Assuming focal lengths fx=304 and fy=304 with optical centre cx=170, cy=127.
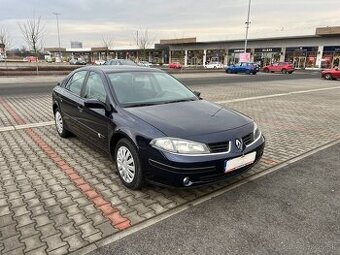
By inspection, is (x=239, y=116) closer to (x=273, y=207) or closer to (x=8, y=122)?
(x=273, y=207)

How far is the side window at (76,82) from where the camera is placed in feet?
17.1

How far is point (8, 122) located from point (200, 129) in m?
6.03

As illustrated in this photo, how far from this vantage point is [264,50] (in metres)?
55.5

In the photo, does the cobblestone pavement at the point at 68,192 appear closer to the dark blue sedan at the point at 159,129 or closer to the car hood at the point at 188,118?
the dark blue sedan at the point at 159,129

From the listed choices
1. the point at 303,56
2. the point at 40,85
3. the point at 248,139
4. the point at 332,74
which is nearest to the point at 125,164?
the point at 248,139

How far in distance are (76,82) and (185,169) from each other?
3.10m

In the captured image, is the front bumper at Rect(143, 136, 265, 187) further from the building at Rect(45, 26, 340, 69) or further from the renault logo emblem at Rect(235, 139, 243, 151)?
the building at Rect(45, 26, 340, 69)

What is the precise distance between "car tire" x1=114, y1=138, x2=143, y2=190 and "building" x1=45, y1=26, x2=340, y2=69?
162ft

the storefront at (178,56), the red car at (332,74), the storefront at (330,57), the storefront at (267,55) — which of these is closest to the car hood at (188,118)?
the red car at (332,74)

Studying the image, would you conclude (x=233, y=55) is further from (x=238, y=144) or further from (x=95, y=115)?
(x=238, y=144)

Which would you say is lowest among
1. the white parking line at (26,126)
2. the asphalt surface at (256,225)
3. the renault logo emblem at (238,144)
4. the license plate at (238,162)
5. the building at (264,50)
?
the white parking line at (26,126)

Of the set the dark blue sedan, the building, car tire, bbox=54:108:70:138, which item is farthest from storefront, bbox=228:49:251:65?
the dark blue sedan

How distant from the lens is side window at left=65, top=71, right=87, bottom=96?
520cm

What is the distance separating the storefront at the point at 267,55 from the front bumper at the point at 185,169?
5519cm
